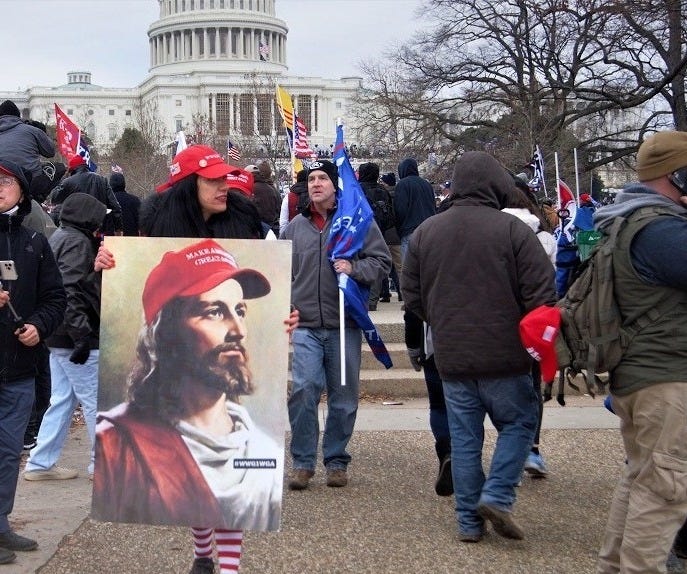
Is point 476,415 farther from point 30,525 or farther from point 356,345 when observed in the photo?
point 30,525

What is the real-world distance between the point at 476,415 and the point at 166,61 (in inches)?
4837

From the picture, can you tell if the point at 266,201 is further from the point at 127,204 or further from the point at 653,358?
the point at 653,358

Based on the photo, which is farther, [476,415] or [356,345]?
[356,345]

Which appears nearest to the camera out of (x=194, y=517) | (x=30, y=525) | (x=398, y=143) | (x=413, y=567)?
(x=194, y=517)

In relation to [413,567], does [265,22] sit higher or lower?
higher

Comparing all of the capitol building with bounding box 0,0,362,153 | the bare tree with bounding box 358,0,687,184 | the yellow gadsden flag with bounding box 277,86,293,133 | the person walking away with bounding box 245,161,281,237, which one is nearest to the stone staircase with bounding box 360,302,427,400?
the person walking away with bounding box 245,161,281,237

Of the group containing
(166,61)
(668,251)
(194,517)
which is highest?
(166,61)

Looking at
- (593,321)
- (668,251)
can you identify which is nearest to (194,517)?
(593,321)

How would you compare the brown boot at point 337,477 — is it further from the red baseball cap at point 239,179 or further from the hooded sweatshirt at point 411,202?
the hooded sweatshirt at point 411,202

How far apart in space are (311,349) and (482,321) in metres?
1.57

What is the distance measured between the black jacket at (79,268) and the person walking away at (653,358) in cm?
329

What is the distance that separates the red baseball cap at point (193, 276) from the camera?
14.2ft

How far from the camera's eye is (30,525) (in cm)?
575

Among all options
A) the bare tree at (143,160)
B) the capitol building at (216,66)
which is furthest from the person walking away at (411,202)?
the capitol building at (216,66)
